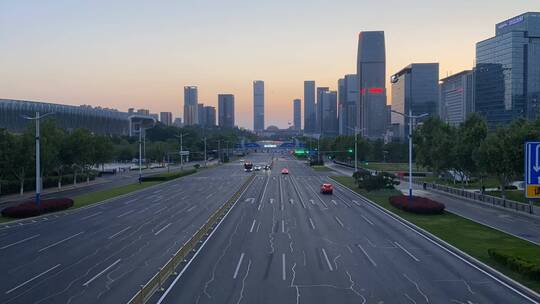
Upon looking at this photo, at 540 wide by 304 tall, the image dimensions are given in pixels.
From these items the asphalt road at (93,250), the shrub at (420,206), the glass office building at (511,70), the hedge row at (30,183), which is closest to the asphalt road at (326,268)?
the asphalt road at (93,250)

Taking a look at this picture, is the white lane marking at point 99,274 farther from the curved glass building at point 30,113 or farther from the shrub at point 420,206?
the curved glass building at point 30,113

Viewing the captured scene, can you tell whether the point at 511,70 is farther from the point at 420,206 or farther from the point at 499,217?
the point at 420,206

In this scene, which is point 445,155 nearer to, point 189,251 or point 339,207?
point 339,207

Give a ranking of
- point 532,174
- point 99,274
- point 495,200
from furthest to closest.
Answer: point 495,200 → point 99,274 → point 532,174

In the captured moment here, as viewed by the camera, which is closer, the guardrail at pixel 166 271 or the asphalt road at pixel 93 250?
the guardrail at pixel 166 271


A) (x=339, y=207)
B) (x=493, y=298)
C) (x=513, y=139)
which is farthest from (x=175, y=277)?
(x=513, y=139)

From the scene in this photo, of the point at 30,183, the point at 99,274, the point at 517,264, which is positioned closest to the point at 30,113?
the point at 30,183
